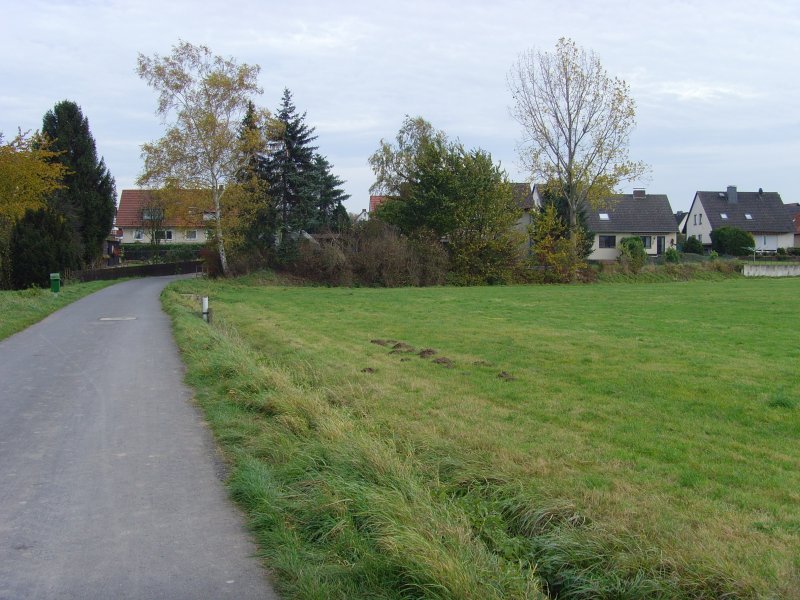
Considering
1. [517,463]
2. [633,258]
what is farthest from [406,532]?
[633,258]

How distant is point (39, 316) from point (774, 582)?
75.8 feet

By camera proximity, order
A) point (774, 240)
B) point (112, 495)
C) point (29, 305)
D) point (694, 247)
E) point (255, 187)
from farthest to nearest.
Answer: point (774, 240) → point (694, 247) → point (255, 187) → point (29, 305) → point (112, 495)

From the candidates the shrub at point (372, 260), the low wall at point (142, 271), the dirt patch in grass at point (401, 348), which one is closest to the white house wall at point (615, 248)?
the shrub at point (372, 260)

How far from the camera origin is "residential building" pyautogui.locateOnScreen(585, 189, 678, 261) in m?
70.9

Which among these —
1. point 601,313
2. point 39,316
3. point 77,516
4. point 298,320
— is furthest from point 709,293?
point 77,516

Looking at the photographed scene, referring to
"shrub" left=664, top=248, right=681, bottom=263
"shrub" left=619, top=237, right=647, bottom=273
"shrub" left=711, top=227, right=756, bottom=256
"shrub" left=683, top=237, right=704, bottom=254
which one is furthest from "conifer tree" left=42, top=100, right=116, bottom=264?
"shrub" left=711, top=227, right=756, bottom=256

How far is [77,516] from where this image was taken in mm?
5781

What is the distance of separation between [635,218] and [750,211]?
1810 cm

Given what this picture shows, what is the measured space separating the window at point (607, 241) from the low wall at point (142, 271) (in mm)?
37582

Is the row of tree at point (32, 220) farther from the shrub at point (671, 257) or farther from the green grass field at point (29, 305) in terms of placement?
the shrub at point (671, 257)

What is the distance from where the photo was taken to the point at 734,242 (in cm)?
6944

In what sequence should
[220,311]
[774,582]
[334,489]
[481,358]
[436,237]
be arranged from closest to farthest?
[774,582] → [334,489] → [481,358] → [220,311] → [436,237]

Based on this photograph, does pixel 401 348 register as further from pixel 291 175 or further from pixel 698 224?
pixel 698 224

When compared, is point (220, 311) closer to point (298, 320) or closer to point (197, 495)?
point (298, 320)
